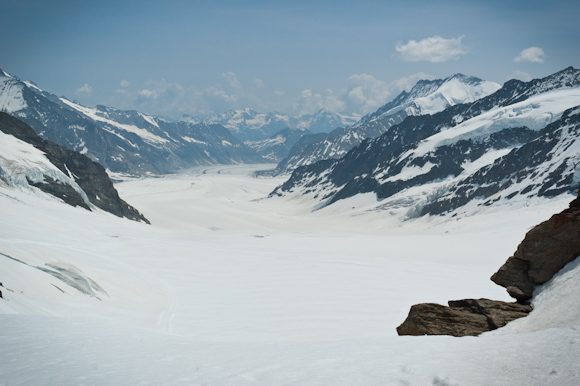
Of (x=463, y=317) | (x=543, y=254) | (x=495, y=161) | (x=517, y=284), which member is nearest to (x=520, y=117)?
(x=495, y=161)

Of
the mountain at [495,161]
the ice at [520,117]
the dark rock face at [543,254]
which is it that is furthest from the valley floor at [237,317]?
the ice at [520,117]

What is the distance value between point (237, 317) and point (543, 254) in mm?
13299

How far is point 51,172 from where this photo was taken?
70.4 metres

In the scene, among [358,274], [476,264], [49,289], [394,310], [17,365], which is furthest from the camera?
[476,264]

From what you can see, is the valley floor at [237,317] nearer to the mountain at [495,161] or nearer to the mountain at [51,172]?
the mountain at [51,172]

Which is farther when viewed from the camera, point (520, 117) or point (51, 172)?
point (520, 117)

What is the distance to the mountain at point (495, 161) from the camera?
362 feet

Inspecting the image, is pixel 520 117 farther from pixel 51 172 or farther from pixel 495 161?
pixel 51 172

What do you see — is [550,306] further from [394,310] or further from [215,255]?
[215,255]

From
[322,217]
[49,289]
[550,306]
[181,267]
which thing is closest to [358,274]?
[181,267]

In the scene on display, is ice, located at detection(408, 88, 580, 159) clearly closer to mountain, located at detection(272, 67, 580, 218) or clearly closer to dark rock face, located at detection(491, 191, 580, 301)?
mountain, located at detection(272, 67, 580, 218)

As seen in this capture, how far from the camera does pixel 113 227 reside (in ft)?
155

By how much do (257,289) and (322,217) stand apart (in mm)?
148680

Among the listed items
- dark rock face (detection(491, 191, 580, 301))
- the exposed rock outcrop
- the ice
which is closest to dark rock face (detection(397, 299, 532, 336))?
the exposed rock outcrop
